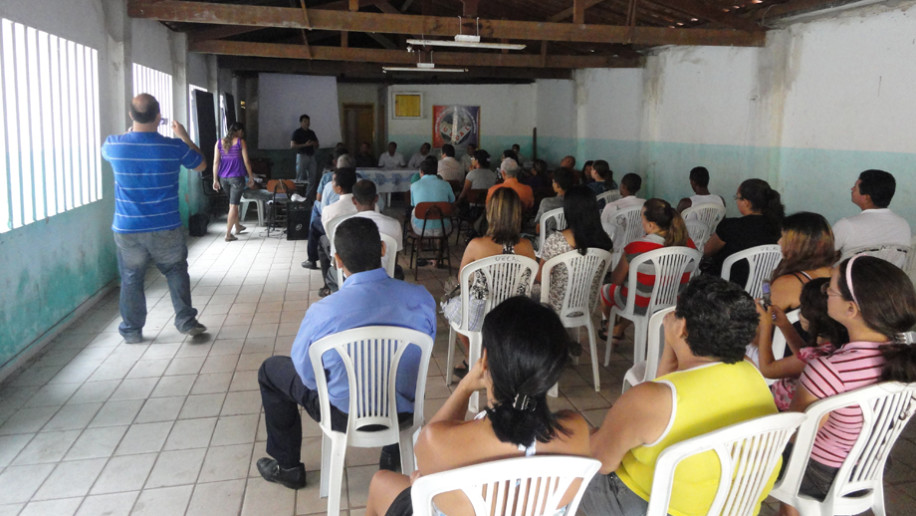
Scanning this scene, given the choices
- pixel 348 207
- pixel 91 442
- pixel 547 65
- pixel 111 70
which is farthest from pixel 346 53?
pixel 91 442

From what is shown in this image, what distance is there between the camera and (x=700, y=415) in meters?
1.53

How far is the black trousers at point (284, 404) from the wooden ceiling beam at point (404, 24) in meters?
4.15

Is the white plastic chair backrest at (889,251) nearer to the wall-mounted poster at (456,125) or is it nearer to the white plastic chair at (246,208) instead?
the white plastic chair at (246,208)

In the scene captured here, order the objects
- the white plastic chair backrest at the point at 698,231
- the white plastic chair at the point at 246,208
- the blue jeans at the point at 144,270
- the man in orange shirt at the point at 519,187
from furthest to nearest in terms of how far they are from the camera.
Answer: the white plastic chair at the point at 246,208 < the man in orange shirt at the point at 519,187 < the white plastic chair backrest at the point at 698,231 < the blue jeans at the point at 144,270

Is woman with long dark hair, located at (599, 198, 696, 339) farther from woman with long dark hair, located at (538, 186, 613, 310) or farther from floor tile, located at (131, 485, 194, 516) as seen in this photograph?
floor tile, located at (131, 485, 194, 516)

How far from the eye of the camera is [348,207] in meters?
5.05

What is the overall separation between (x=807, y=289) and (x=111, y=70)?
5.47 meters

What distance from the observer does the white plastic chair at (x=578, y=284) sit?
346cm

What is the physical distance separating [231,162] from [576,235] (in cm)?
560

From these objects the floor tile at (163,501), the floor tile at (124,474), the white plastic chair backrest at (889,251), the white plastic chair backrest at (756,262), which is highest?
the white plastic chair backrest at (889,251)

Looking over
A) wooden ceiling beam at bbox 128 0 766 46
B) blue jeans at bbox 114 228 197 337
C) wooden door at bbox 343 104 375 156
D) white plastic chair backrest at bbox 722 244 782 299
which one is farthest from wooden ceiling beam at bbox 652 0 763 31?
wooden door at bbox 343 104 375 156

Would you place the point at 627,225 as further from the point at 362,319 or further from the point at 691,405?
the point at 691,405

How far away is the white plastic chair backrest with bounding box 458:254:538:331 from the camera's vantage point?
3.24 m

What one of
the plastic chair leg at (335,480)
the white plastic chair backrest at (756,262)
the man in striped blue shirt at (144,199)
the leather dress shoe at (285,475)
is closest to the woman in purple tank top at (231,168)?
the man in striped blue shirt at (144,199)
